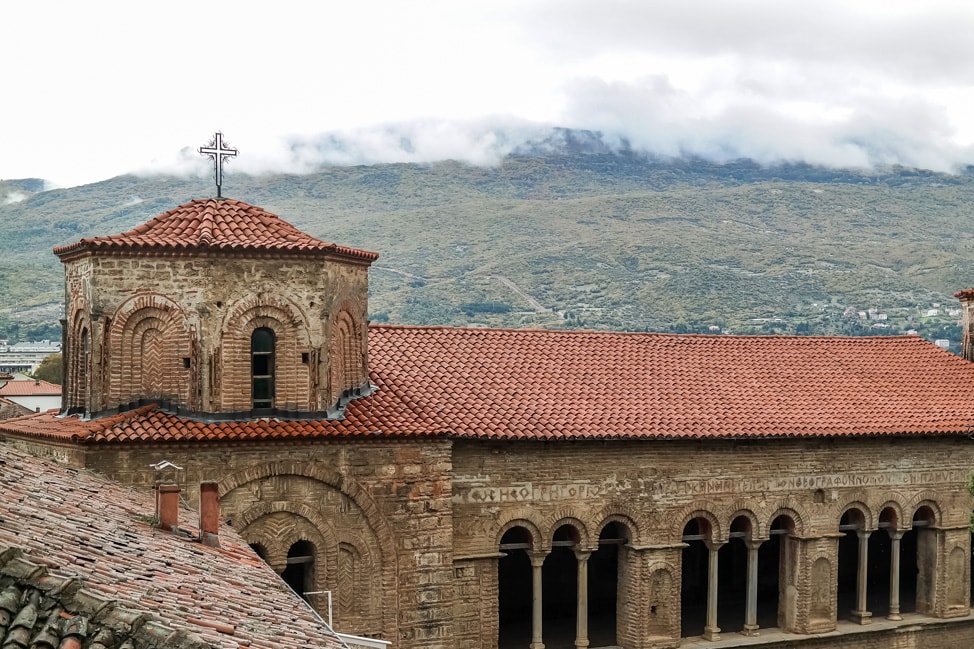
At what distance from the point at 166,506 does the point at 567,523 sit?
30.7 ft

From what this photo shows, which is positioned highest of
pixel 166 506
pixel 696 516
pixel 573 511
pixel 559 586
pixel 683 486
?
pixel 166 506

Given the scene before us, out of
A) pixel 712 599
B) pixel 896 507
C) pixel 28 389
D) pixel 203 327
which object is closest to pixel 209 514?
pixel 203 327

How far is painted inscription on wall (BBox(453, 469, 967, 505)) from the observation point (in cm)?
2112

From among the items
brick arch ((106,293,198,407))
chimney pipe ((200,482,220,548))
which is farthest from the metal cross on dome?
chimney pipe ((200,482,220,548))

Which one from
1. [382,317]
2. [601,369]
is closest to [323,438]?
[601,369]

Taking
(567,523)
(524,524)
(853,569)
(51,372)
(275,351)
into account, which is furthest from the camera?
(51,372)

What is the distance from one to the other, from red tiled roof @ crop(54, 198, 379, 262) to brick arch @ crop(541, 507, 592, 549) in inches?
235

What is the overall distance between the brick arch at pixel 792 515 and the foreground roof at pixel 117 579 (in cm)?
1185

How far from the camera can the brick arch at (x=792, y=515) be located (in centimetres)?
2347

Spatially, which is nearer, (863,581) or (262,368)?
(262,368)

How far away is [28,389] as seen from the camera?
66688 millimetres

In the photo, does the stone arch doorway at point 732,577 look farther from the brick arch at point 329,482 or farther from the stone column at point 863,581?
the brick arch at point 329,482

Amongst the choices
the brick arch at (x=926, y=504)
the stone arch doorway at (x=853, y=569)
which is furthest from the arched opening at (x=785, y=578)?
the brick arch at (x=926, y=504)

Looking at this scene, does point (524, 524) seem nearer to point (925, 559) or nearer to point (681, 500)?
point (681, 500)
